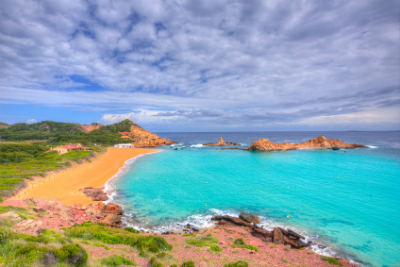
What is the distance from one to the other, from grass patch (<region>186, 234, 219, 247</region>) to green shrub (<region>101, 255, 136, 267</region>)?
19.2ft

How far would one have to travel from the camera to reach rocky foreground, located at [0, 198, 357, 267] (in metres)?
11.0

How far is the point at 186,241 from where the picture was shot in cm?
1459

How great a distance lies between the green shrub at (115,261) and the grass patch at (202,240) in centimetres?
587

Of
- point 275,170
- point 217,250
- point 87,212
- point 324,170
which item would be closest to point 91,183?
point 87,212

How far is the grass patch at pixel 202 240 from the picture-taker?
14012 mm

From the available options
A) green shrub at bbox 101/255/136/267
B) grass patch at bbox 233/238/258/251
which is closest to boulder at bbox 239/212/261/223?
grass patch at bbox 233/238/258/251

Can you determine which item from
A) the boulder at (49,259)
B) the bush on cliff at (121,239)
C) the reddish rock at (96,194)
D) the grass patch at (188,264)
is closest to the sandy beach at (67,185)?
the reddish rock at (96,194)

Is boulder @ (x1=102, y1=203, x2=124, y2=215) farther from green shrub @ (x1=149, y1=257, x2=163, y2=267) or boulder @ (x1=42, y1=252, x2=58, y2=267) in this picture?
boulder @ (x1=42, y1=252, x2=58, y2=267)

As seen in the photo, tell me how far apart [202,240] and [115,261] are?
7.59 m

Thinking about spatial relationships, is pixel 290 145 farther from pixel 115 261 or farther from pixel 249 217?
pixel 115 261

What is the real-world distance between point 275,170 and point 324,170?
11.5 m

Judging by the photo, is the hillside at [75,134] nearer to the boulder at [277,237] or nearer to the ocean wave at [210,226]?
the ocean wave at [210,226]

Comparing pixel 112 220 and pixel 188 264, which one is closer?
pixel 188 264

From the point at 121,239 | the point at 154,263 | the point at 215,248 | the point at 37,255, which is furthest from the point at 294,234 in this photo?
the point at 37,255
